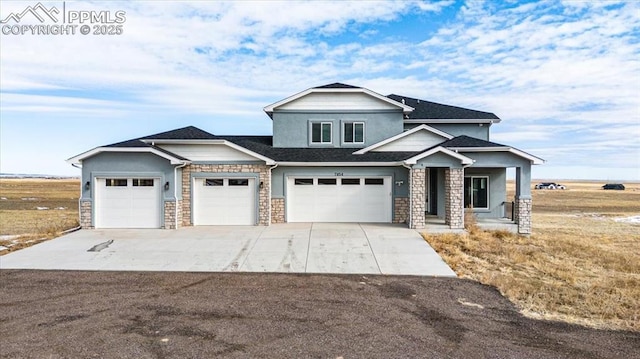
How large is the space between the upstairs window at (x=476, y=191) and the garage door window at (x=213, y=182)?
37.1 feet

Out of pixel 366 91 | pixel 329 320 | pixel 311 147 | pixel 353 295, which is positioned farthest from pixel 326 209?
pixel 329 320

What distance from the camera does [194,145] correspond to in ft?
59.4

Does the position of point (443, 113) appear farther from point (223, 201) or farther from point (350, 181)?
point (223, 201)

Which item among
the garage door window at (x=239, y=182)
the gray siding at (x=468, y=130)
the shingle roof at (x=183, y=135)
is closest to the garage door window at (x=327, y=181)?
the garage door window at (x=239, y=182)

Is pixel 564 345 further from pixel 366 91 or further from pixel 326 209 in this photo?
pixel 366 91

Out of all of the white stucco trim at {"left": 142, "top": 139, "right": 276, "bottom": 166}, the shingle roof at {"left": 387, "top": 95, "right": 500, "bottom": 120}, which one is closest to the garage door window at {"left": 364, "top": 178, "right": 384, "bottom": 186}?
the white stucco trim at {"left": 142, "top": 139, "right": 276, "bottom": 166}

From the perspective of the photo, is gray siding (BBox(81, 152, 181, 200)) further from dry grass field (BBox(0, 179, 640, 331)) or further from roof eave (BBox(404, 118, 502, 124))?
roof eave (BBox(404, 118, 502, 124))

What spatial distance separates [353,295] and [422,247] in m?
5.44

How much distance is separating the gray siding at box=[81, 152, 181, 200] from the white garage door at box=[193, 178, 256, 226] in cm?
150

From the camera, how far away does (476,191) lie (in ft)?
65.5

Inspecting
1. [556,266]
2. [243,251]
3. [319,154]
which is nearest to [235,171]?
[319,154]

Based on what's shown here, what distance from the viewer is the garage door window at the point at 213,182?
18125 mm

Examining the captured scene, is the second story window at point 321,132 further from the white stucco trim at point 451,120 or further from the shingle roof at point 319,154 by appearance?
the white stucco trim at point 451,120

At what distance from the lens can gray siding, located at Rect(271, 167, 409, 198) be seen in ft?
60.7
